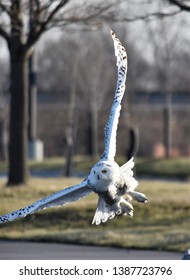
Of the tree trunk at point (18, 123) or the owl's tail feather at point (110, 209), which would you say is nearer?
the owl's tail feather at point (110, 209)

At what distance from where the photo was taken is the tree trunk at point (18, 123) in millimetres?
22906

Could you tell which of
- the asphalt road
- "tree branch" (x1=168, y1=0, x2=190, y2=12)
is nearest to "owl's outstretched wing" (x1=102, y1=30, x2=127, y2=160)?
the asphalt road

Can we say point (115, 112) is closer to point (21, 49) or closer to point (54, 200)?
point (54, 200)

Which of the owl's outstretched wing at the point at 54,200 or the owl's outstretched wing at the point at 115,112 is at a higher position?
the owl's outstretched wing at the point at 115,112

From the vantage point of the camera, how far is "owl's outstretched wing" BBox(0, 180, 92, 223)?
10.8 meters

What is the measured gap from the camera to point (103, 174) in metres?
10.4

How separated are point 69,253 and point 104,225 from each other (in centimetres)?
299

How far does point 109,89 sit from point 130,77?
139 inches

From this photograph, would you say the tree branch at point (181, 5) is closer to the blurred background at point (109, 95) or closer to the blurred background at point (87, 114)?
the blurred background at point (87, 114)

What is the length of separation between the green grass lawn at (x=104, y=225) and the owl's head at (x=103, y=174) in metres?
5.86

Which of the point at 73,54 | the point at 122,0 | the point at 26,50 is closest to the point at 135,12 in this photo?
the point at 122,0

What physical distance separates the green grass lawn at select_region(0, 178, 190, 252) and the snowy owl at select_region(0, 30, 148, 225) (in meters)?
5.11

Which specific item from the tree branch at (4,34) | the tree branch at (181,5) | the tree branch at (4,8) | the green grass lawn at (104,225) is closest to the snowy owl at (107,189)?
the green grass lawn at (104,225)

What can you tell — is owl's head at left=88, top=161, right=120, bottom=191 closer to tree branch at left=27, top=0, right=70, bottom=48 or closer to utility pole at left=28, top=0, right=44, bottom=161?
tree branch at left=27, top=0, right=70, bottom=48
